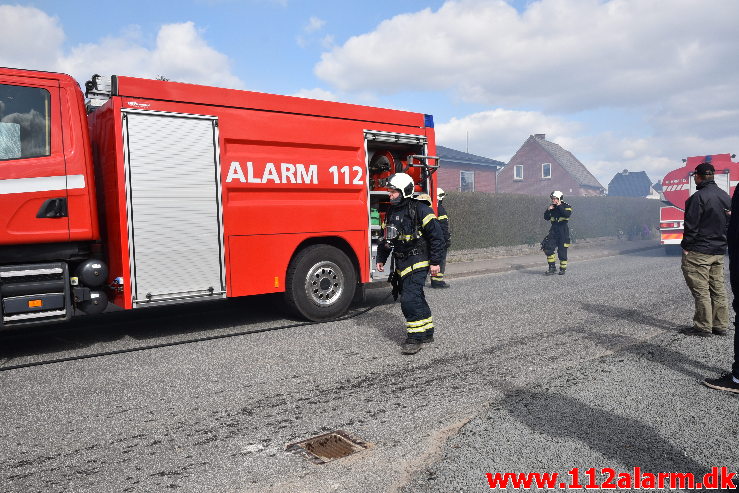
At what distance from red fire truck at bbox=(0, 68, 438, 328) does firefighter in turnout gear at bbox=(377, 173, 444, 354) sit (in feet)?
5.02

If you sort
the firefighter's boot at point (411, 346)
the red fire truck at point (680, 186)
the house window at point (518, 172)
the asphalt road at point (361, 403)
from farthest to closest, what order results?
the house window at point (518, 172)
the red fire truck at point (680, 186)
the firefighter's boot at point (411, 346)
the asphalt road at point (361, 403)

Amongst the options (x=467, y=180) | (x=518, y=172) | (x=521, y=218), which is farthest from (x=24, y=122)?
(x=518, y=172)

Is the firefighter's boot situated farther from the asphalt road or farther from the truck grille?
the truck grille

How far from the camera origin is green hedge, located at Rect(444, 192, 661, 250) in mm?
16812

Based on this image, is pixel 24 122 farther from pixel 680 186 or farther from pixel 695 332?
pixel 680 186

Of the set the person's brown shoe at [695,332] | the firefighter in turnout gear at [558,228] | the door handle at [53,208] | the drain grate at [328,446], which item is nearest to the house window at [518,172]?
the firefighter in turnout gear at [558,228]

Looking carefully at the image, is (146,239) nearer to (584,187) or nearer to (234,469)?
(234,469)

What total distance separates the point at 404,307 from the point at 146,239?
9.03 ft

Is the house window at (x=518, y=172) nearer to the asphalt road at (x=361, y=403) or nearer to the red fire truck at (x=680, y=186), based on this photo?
the red fire truck at (x=680, y=186)

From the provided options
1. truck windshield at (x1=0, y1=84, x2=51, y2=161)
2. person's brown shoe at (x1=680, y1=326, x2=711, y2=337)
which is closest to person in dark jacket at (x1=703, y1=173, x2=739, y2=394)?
person's brown shoe at (x1=680, y1=326, x2=711, y2=337)

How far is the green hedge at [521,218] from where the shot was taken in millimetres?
16812

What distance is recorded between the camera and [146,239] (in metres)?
5.77

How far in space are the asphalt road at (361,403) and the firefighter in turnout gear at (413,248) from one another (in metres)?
0.36

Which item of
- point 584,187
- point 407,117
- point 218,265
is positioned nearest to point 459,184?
point 584,187
